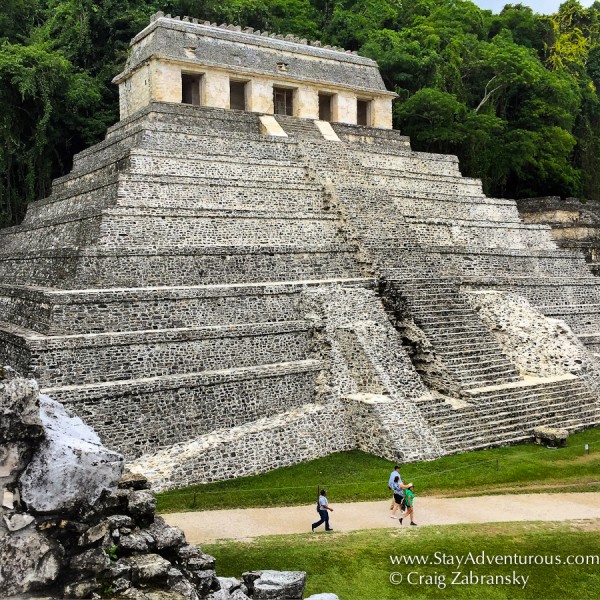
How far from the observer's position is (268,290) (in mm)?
16016

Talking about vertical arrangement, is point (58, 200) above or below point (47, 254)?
above

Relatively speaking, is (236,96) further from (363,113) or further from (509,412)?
(509,412)

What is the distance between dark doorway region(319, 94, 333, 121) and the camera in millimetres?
27859

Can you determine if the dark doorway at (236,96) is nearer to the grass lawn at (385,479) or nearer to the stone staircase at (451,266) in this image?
the stone staircase at (451,266)

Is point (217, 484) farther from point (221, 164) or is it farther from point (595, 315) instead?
point (595, 315)

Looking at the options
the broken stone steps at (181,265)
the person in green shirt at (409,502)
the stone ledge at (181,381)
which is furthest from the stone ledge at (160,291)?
the person in green shirt at (409,502)

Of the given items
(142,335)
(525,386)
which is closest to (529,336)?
(525,386)

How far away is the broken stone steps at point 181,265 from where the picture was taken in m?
15.2

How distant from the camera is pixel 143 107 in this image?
2369 centimetres

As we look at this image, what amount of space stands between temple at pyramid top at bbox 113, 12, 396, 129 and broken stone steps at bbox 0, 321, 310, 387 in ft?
38.3

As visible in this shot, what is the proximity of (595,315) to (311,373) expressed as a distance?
39.0ft

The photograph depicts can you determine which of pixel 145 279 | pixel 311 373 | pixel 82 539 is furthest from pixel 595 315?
pixel 82 539

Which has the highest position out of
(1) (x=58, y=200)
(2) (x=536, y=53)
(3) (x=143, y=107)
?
(2) (x=536, y=53)

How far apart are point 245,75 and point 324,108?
456 cm
